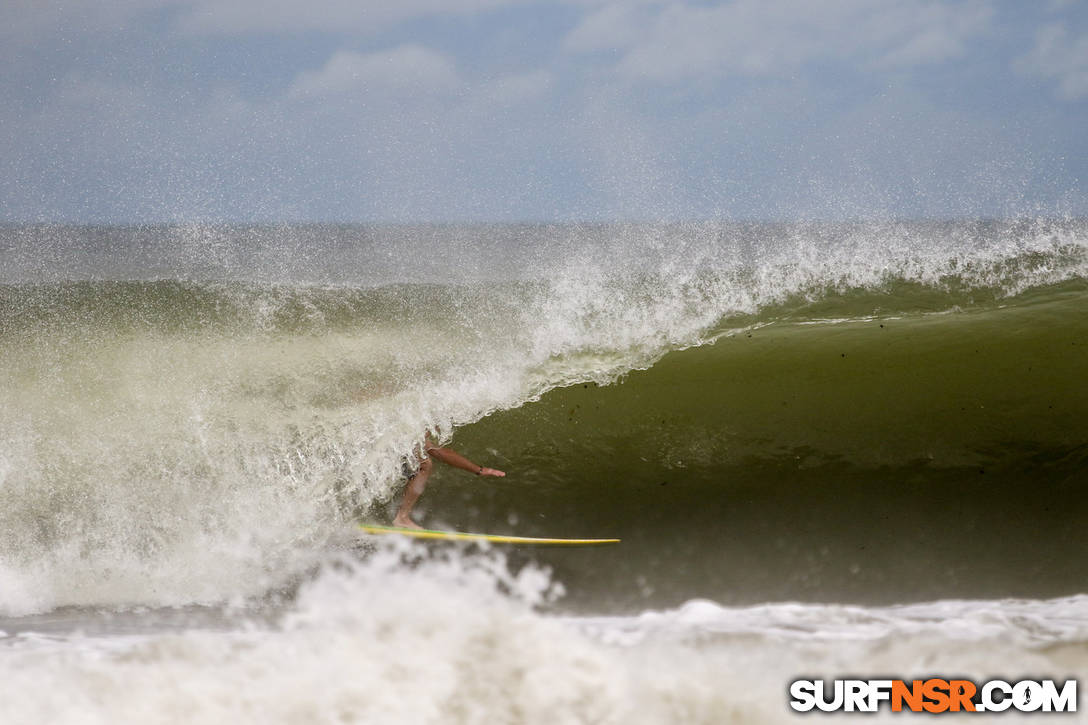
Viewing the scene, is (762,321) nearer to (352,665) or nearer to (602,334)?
(602,334)

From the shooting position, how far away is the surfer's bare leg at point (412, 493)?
4223mm

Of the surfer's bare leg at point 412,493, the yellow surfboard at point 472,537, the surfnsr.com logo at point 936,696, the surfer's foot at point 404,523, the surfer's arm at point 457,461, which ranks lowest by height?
the surfnsr.com logo at point 936,696

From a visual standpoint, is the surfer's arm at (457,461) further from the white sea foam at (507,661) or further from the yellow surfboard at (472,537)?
the white sea foam at (507,661)

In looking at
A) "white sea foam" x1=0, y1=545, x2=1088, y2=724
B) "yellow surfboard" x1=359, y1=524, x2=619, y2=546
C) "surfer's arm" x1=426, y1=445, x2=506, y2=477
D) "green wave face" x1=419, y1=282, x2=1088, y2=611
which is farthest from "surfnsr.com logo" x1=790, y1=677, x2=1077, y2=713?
"surfer's arm" x1=426, y1=445, x2=506, y2=477

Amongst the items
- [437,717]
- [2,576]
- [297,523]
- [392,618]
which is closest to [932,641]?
[437,717]

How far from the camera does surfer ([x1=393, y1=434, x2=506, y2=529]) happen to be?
4234 mm

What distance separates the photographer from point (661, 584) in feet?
13.0

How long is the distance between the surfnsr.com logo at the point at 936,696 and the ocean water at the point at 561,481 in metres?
0.07

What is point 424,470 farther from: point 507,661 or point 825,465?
point 825,465

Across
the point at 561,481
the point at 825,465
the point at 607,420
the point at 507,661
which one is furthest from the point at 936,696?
the point at 607,420

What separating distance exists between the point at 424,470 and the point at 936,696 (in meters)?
2.60

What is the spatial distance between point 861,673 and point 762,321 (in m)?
2.86

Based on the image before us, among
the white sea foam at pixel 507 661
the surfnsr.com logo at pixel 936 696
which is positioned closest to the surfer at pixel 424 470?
the white sea foam at pixel 507 661

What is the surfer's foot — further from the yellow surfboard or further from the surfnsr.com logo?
the surfnsr.com logo
